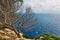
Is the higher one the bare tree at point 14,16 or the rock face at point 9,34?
the bare tree at point 14,16

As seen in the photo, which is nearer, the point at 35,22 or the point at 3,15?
the point at 3,15

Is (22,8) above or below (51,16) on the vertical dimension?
above

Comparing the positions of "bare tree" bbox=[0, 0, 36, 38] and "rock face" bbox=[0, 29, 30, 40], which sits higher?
"bare tree" bbox=[0, 0, 36, 38]

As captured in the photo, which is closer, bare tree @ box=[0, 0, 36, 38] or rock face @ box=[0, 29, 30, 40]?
rock face @ box=[0, 29, 30, 40]

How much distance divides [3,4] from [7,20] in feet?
4.47

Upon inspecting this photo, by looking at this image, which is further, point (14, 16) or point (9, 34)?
point (14, 16)

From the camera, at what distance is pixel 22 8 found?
1680 centimetres

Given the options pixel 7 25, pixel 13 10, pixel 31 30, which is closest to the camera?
pixel 7 25

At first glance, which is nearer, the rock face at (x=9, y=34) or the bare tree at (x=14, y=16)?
the rock face at (x=9, y=34)

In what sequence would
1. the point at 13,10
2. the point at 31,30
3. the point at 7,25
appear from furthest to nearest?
the point at 31,30
the point at 13,10
the point at 7,25

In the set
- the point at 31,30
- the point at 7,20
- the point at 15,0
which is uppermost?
the point at 15,0

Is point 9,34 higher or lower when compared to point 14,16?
lower

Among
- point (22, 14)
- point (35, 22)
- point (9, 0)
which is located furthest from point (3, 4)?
point (35, 22)

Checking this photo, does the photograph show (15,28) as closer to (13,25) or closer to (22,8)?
(13,25)
